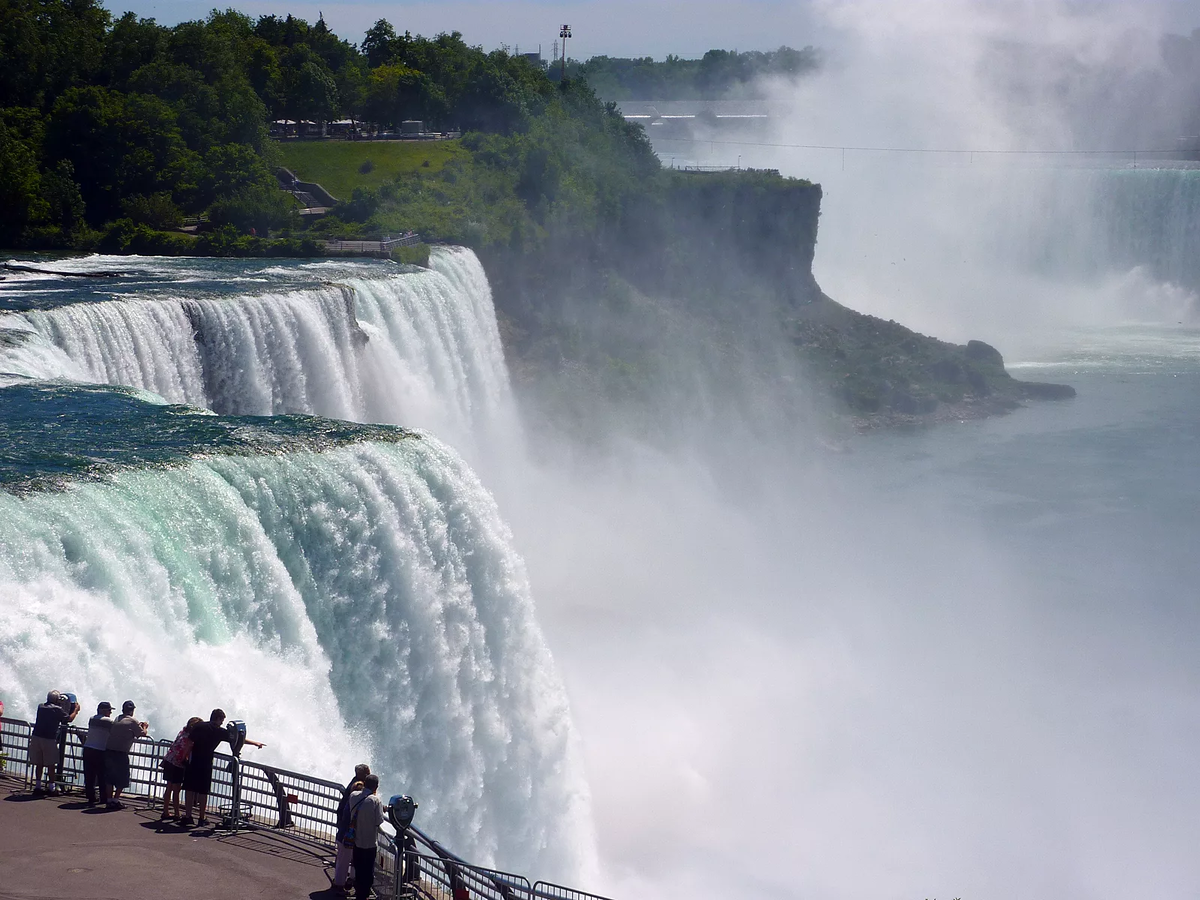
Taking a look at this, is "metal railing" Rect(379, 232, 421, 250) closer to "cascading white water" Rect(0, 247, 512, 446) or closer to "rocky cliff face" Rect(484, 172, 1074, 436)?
"cascading white water" Rect(0, 247, 512, 446)

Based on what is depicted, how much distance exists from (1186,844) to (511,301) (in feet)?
98.8

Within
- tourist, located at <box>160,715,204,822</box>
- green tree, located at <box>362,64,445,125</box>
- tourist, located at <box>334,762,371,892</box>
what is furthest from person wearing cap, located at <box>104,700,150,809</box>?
green tree, located at <box>362,64,445,125</box>

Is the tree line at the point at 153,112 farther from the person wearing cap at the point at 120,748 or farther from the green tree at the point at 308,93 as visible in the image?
the person wearing cap at the point at 120,748

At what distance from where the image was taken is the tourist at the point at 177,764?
11992 millimetres

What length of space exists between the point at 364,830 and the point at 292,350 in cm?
1974

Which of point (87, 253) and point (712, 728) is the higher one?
point (87, 253)

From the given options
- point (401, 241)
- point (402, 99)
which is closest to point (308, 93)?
point (402, 99)

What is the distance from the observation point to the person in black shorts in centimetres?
1204

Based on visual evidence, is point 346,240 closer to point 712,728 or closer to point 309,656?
point 712,728

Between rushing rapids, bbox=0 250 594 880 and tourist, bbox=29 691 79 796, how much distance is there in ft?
4.83

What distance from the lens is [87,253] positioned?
138ft

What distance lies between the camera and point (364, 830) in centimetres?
1099

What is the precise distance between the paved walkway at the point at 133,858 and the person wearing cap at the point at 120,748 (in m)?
0.27

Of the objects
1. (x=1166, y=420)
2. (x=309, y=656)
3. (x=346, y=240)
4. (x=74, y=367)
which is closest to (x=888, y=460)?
(x=1166, y=420)
